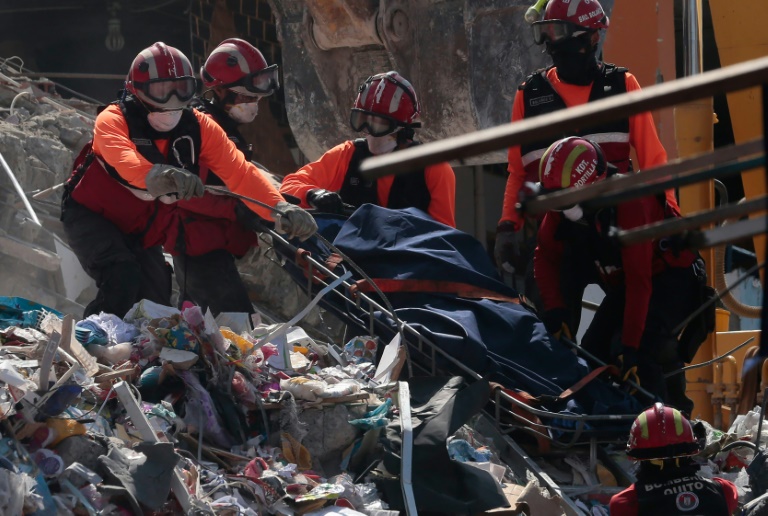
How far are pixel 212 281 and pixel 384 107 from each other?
1131mm

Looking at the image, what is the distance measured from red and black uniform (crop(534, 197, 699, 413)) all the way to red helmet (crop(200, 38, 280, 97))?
150cm

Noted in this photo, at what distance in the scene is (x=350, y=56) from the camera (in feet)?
35.5

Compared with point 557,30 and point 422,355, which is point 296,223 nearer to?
point 422,355

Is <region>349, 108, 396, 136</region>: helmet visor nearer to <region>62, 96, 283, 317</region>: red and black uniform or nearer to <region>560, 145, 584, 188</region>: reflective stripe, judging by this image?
<region>62, 96, 283, 317</region>: red and black uniform

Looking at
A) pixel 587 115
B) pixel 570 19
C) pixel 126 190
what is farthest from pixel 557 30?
pixel 587 115

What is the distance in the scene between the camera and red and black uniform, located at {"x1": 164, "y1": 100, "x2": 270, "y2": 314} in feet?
19.4

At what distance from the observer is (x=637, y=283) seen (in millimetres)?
5605

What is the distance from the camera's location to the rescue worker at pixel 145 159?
18.5 ft

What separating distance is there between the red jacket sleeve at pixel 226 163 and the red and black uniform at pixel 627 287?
124 cm

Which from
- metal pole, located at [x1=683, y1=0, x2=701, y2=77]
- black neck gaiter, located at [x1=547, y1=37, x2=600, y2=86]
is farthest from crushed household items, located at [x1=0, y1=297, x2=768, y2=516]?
metal pole, located at [x1=683, y1=0, x2=701, y2=77]

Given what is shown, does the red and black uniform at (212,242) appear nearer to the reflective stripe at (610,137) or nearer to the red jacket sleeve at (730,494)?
the reflective stripe at (610,137)

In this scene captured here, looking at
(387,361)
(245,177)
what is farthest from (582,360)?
(245,177)

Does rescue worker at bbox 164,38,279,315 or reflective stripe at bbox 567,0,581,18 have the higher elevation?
reflective stripe at bbox 567,0,581,18

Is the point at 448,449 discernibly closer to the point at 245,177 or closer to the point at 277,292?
the point at 245,177
